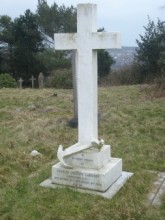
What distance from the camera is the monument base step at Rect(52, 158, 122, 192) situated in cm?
448

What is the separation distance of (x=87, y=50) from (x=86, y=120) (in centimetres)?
81

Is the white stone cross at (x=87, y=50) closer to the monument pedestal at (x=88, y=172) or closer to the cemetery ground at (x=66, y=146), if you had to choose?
the monument pedestal at (x=88, y=172)

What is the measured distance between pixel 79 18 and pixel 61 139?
3.10 meters

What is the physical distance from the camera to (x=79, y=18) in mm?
4496

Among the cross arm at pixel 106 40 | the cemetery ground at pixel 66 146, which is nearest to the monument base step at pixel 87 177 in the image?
the cemetery ground at pixel 66 146

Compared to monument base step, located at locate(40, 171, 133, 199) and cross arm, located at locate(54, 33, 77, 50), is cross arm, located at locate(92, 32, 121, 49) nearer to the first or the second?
cross arm, located at locate(54, 33, 77, 50)

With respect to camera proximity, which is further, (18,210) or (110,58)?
(110,58)

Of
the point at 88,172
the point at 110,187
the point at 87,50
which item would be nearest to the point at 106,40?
the point at 87,50

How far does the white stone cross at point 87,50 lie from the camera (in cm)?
446

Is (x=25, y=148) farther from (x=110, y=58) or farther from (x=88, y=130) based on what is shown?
(x=110, y=58)

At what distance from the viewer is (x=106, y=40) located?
14.7 ft

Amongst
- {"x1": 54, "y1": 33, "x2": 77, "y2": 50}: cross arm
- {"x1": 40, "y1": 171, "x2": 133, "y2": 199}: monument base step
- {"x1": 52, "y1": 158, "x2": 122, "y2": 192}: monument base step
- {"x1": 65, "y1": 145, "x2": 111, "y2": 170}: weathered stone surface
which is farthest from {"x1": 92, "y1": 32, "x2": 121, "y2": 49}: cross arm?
{"x1": 40, "y1": 171, "x2": 133, "y2": 199}: monument base step

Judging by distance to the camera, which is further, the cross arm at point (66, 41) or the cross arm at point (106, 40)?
the cross arm at point (66, 41)

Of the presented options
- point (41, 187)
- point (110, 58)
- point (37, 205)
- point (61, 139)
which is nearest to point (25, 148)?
point (61, 139)
